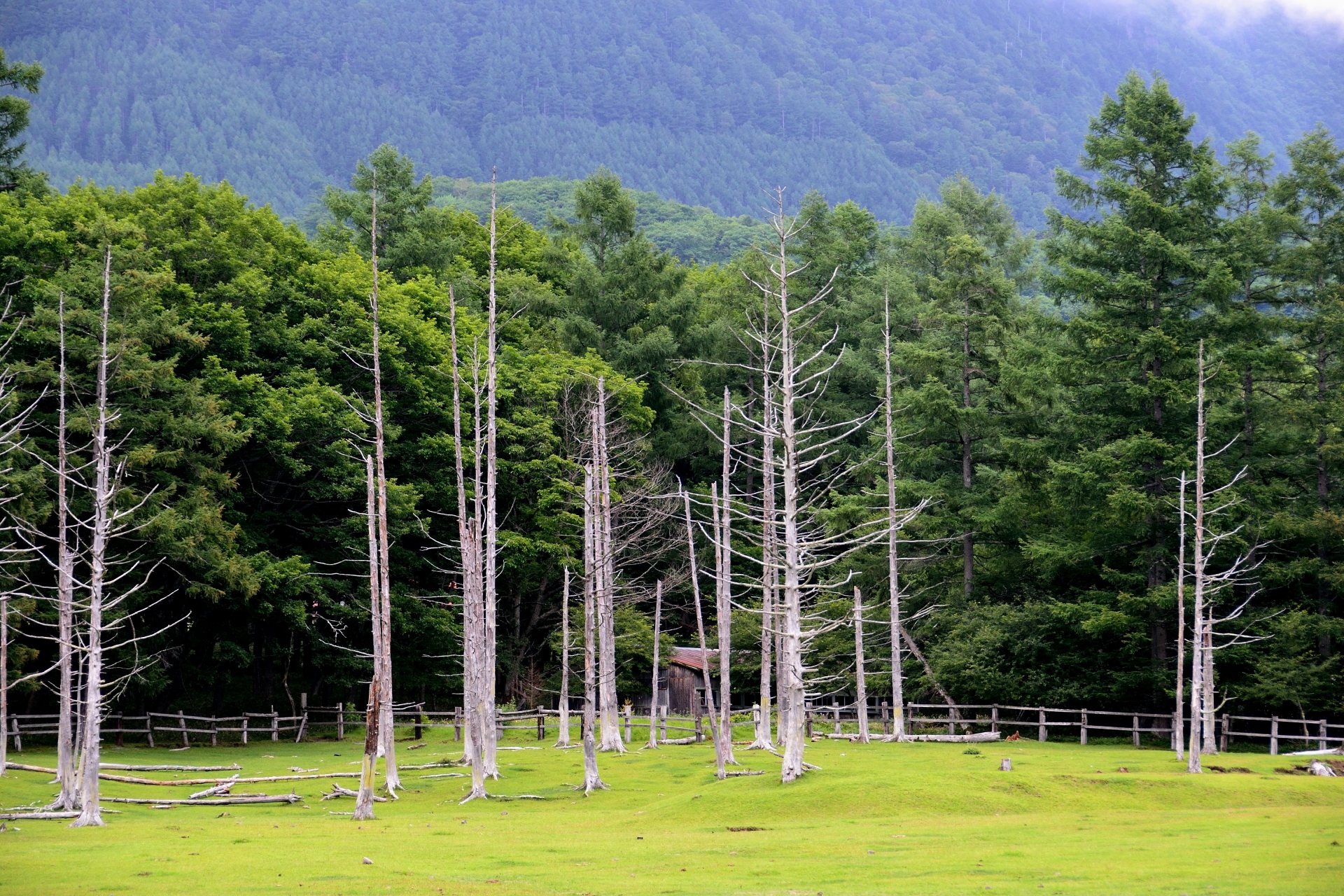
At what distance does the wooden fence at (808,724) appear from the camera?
1376 inches

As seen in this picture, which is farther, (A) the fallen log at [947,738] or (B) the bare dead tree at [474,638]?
(A) the fallen log at [947,738]

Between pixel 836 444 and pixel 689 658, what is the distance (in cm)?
1274

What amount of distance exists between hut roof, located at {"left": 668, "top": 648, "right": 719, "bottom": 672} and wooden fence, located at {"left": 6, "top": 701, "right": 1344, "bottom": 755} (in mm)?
1904

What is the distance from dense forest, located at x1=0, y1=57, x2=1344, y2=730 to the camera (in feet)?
117

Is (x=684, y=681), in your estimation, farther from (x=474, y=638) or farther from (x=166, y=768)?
(x=474, y=638)

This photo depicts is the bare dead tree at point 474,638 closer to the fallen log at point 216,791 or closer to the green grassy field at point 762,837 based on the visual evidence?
the green grassy field at point 762,837

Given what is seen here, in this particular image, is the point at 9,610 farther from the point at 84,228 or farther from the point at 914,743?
the point at 914,743

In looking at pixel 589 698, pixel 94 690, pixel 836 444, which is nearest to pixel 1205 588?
pixel 589 698

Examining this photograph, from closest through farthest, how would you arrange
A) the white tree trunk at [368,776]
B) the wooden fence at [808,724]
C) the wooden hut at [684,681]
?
the white tree trunk at [368,776], the wooden fence at [808,724], the wooden hut at [684,681]

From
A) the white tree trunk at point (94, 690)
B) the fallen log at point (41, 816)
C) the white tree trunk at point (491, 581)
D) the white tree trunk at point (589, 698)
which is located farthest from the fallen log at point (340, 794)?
the fallen log at point (41, 816)

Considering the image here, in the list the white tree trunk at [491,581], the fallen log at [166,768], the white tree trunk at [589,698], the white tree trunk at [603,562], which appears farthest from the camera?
the fallen log at [166,768]

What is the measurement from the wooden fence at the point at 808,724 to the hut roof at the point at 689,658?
1904mm

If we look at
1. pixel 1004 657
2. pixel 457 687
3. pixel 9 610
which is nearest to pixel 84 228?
pixel 9 610

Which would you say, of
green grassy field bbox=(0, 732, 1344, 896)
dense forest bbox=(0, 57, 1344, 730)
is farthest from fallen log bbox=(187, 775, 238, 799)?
dense forest bbox=(0, 57, 1344, 730)
